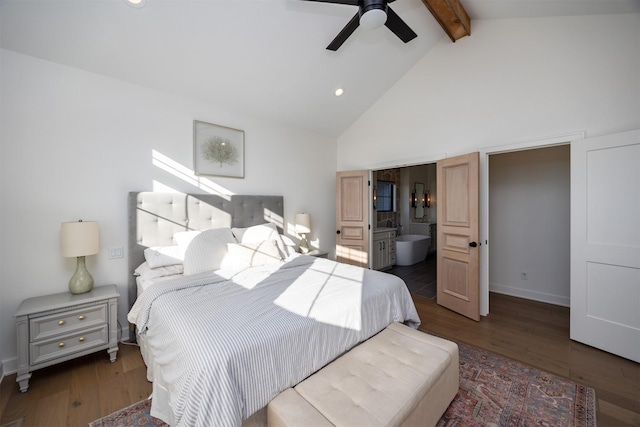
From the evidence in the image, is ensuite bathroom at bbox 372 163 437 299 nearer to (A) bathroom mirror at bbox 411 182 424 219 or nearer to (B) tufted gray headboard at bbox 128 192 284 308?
(A) bathroom mirror at bbox 411 182 424 219

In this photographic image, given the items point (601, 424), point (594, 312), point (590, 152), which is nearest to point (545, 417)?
point (601, 424)

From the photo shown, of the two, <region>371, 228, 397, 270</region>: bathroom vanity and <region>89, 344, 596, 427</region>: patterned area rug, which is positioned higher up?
<region>371, 228, 397, 270</region>: bathroom vanity

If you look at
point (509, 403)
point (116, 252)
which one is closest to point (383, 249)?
point (509, 403)

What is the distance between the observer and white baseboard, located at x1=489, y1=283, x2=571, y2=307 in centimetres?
352

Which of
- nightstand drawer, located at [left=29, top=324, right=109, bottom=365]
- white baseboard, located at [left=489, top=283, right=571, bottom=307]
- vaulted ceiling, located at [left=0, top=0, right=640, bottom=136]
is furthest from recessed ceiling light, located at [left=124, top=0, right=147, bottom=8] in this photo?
white baseboard, located at [left=489, top=283, right=571, bottom=307]

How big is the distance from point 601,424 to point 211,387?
2.42 metres

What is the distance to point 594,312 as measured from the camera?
248cm

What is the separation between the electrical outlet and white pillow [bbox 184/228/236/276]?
0.76m

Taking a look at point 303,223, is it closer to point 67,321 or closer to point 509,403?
point 67,321

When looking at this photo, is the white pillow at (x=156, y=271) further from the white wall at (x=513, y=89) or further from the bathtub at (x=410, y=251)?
the bathtub at (x=410, y=251)

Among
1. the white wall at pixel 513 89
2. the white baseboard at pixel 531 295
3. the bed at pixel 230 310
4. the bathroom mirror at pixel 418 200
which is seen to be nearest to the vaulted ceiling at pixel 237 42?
the white wall at pixel 513 89

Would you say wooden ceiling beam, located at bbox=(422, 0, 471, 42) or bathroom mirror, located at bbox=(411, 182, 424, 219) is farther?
bathroom mirror, located at bbox=(411, 182, 424, 219)

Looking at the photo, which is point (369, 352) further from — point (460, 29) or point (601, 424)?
point (460, 29)

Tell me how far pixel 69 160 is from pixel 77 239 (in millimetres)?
797
